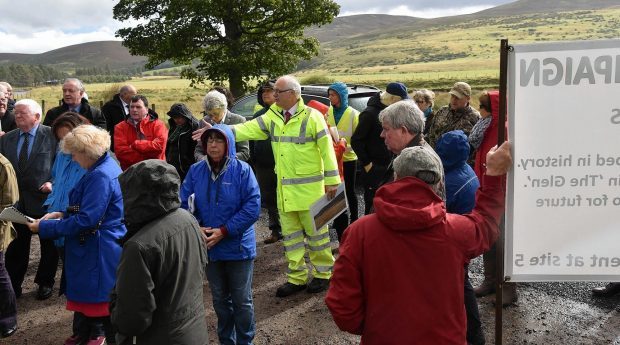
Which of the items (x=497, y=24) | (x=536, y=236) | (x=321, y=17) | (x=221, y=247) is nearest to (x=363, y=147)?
(x=221, y=247)

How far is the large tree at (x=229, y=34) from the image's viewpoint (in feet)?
87.0

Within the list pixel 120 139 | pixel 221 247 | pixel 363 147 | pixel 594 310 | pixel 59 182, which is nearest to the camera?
pixel 221 247

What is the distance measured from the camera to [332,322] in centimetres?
481

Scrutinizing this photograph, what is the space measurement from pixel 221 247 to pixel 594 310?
337 cm

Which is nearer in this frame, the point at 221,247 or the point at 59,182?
the point at 221,247

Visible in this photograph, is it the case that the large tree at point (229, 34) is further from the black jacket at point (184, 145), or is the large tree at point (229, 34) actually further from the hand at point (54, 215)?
the hand at point (54, 215)

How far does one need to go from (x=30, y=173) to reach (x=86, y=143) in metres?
2.09

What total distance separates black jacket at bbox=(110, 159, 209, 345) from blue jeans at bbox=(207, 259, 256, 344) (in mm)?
1107

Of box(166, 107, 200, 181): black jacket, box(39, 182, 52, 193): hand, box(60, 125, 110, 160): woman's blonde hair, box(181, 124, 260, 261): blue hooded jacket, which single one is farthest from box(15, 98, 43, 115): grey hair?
box(181, 124, 260, 261): blue hooded jacket

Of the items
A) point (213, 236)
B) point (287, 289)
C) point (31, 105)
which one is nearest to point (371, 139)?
point (287, 289)

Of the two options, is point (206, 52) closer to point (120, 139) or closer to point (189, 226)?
point (120, 139)

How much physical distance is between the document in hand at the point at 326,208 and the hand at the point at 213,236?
4.33 ft

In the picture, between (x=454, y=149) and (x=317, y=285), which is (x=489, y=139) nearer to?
(x=454, y=149)

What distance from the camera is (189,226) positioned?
288 centimetres
